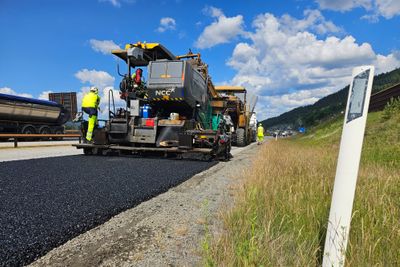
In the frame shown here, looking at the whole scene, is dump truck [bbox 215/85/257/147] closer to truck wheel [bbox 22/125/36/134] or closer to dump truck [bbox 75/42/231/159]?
dump truck [bbox 75/42/231/159]

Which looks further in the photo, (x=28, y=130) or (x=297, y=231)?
(x=28, y=130)

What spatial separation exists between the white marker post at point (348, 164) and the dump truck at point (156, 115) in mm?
6133

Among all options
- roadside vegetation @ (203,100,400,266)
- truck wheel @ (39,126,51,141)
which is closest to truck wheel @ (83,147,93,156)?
roadside vegetation @ (203,100,400,266)

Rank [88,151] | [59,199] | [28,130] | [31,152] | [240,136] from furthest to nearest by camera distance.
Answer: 1. [28,130]
2. [240,136]
3. [31,152]
4. [88,151]
5. [59,199]

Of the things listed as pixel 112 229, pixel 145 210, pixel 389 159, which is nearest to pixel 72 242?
pixel 112 229

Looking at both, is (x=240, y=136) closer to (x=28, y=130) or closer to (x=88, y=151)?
(x=88, y=151)

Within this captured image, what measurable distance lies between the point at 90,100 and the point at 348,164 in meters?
8.13

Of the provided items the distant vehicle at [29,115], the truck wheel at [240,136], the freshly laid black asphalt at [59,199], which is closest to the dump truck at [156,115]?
the freshly laid black asphalt at [59,199]

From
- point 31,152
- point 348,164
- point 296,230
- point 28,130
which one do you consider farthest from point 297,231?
point 28,130

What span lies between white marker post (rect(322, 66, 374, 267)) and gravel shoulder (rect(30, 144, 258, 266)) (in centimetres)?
83

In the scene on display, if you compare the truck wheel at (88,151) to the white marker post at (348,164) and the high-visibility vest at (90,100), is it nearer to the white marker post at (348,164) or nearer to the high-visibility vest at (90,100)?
the high-visibility vest at (90,100)

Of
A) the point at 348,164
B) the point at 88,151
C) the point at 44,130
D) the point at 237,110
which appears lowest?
the point at 44,130

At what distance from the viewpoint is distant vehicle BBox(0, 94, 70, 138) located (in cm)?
1575

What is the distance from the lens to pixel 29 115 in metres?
17.0
